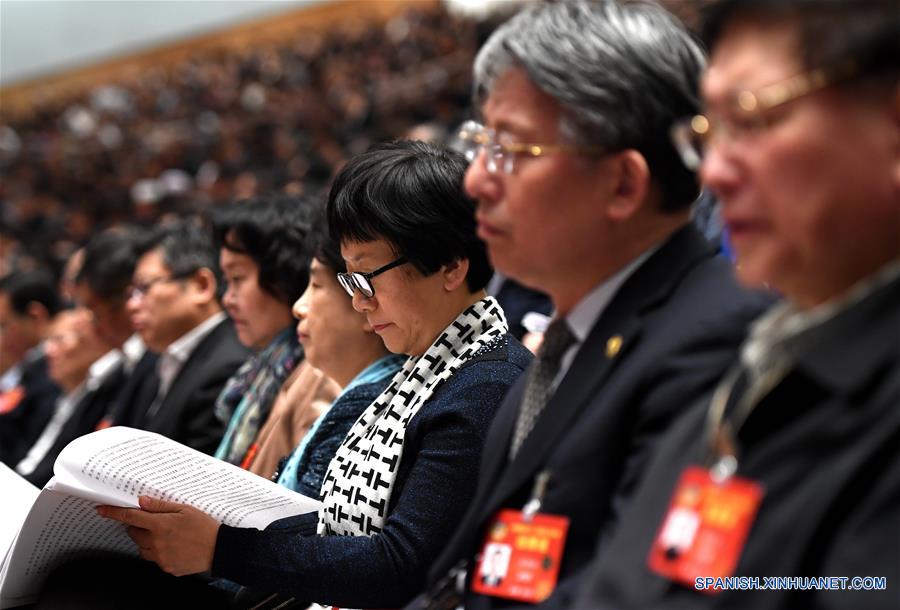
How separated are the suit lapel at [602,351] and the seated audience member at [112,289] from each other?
245 centimetres

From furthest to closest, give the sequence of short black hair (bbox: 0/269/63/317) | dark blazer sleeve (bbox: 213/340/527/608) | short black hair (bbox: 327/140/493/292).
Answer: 1. short black hair (bbox: 0/269/63/317)
2. short black hair (bbox: 327/140/493/292)
3. dark blazer sleeve (bbox: 213/340/527/608)

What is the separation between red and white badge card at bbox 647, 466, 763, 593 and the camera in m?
0.85

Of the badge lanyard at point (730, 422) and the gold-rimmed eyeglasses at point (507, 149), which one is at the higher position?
the gold-rimmed eyeglasses at point (507, 149)

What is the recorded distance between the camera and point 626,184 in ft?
3.83

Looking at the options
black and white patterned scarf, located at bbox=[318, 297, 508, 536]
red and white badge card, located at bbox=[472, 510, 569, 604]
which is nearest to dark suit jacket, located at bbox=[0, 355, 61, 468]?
black and white patterned scarf, located at bbox=[318, 297, 508, 536]

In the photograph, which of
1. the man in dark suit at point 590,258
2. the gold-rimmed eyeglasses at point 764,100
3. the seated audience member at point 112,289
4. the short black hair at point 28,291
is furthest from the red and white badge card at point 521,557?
the short black hair at point 28,291

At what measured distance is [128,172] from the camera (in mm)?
11258

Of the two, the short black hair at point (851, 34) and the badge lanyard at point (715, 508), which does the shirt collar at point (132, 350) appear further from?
the short black hair at point (851, 34)

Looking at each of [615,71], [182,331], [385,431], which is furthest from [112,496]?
[182,331]

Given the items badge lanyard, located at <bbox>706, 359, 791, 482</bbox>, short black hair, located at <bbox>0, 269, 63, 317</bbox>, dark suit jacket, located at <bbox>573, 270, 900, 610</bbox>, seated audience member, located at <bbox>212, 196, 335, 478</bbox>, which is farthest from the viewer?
short black hair, located at <bbox>0, 269, 63, 317</bbox>

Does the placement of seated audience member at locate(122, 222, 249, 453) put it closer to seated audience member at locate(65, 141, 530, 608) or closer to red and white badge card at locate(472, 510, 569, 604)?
seated audience member at locate(65, 141, 530, 608)

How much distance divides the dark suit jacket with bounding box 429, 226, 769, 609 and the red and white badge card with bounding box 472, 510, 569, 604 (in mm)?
13

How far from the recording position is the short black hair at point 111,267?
11.5 ft

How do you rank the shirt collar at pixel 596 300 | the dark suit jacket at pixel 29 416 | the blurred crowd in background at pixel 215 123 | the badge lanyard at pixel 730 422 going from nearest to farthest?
the badge lanyard at pixel 730 422
the shirt collar at pixel 596 300
the dark suit jacket at pixel 29 416
the blurred crowd in background at pixel 215 123
